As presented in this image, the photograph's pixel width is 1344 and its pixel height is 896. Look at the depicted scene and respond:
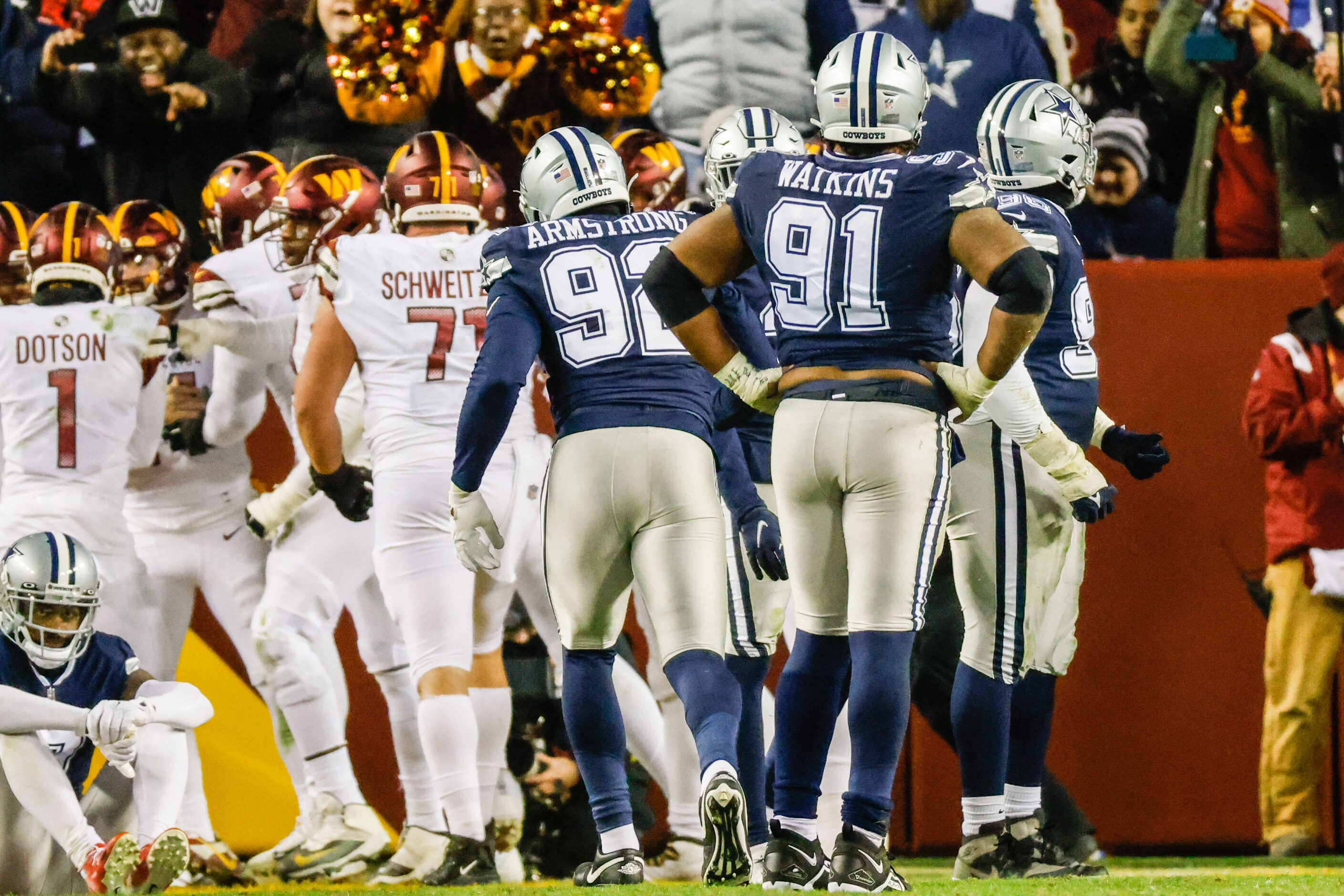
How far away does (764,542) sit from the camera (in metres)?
4.27

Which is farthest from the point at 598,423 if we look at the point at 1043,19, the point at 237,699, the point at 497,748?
the point at 1043,19

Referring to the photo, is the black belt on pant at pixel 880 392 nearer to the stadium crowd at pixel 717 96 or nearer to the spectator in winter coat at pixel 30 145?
the stadium crowd at pixel 717 96

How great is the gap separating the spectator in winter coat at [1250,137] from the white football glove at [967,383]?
3.06 metres

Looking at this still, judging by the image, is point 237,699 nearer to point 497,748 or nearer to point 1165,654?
point 497,748

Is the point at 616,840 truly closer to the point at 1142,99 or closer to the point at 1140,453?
the point at 1140,453

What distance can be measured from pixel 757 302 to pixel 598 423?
0.90 m

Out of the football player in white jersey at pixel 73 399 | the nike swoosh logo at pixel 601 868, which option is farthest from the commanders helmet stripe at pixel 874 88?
the football player in white jersey at pixel 73 399

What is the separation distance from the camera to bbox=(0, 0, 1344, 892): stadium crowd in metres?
5.60

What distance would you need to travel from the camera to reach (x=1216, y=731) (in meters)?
6.12

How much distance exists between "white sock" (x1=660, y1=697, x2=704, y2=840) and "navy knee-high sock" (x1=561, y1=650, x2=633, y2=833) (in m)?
1.34

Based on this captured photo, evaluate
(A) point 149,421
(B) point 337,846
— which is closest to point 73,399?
(A) point 149,421

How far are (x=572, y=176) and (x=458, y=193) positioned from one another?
48.3 inches

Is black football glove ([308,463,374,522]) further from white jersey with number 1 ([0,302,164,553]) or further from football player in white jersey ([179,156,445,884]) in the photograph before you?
white jersey with number 1 ([0,302,164,553])

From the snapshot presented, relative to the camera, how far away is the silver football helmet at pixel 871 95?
3877mm
